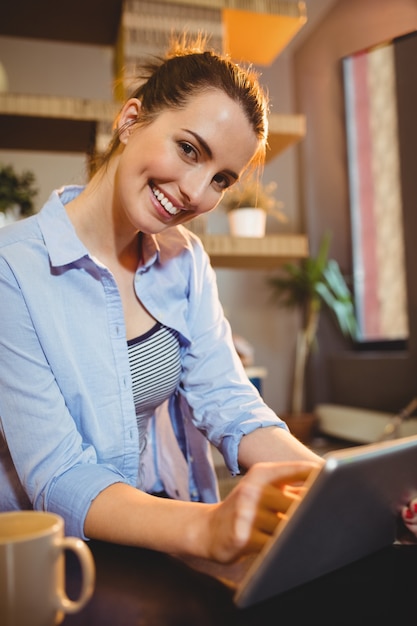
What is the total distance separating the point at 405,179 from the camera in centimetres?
354

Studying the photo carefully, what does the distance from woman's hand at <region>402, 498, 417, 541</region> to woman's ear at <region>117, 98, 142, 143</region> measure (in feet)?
2.40

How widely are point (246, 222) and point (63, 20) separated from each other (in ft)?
3.52

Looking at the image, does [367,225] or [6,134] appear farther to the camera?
[367,225]

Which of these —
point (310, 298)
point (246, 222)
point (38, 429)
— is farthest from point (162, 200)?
point (310, 298)

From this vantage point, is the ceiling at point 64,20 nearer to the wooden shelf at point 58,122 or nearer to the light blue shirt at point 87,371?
the wooden shelf at point 58,122

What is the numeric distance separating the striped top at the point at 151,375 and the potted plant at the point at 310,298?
3.00 meters

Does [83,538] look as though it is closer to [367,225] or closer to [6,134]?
[6,134]

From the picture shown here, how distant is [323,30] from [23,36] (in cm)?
264

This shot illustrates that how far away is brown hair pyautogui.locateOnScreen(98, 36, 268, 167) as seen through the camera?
3.16ft

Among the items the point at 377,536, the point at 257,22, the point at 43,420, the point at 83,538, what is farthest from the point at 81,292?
the point at 257,22

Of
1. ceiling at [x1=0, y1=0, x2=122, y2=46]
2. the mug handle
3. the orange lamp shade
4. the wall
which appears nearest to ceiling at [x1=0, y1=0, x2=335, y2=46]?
ceiling at [x1=0, y1=0, x2=122, y2=46]

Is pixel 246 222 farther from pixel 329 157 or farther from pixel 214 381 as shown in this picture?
pixel 329 157

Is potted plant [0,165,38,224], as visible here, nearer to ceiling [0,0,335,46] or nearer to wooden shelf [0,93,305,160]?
wooden shelf [0,93,305,160]

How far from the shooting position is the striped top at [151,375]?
1011 millimetres
